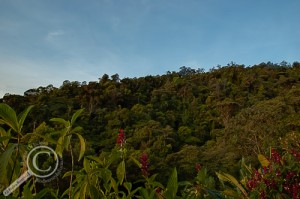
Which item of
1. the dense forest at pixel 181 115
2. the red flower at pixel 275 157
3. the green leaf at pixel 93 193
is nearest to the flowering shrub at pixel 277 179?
the red flower at pixel 275 157

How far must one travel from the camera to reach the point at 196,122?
3997 centimetres

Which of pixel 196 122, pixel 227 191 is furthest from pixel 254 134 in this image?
pixel 227 191

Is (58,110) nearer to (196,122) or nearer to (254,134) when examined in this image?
(196,122)

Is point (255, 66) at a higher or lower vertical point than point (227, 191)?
higher

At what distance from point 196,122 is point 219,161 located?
15741mm

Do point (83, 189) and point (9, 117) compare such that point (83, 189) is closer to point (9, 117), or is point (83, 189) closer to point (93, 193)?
point (93, 193)

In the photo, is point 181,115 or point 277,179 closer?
point 277,179

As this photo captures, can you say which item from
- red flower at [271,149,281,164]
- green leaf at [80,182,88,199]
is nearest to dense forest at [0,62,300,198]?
red flower at [271,149,281,164]

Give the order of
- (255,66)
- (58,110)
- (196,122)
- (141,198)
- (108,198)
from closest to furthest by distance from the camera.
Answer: (141,198)
(108,198)
(58,110)
(196,122)
(255,66)

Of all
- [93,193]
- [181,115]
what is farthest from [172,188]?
[181,115]

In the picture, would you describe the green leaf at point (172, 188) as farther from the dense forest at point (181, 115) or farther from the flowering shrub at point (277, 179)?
the dense forest at point (181, 115)

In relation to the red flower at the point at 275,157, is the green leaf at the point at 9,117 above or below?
above

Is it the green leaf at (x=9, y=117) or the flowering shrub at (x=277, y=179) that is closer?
the green leaf at (x=9, y=117)

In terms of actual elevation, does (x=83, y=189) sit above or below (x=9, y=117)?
below
